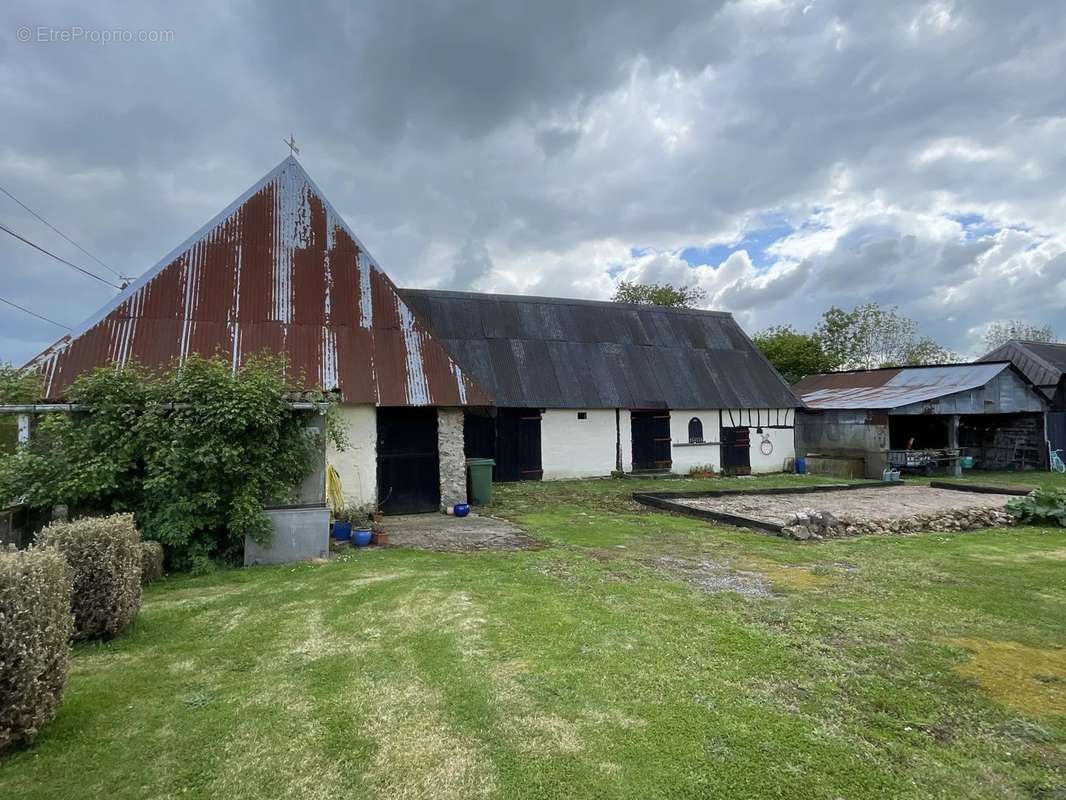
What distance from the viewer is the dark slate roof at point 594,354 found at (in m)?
19.4

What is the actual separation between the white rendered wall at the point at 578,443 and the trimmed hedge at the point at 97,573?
566 inches

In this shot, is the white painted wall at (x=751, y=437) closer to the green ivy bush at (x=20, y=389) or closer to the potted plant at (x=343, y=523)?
the potted plant at (x=343, y=523)

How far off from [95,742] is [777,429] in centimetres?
2248

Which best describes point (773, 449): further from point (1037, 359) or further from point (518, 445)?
point (1037, 359)

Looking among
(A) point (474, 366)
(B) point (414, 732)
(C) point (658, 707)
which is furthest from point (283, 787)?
(A) point (474, 366)

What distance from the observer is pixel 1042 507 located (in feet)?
36.6

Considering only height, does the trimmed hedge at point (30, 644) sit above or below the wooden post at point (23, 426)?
below

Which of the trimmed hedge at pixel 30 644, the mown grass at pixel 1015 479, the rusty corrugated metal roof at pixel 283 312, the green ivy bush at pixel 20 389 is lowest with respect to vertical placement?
the mown grass at pixel 1015 479

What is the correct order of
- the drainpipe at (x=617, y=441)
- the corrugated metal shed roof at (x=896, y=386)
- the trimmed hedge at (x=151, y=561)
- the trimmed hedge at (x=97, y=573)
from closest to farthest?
the trimmed hedge at (x=97, y=573) < the trimmed hedge at (x=151, y=561) < the drainpipe at (x=617, y=441) < the corrugated metal shed roof at (x=896, y=386)

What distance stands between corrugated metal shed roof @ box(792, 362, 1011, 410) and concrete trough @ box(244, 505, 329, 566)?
62.9 ft

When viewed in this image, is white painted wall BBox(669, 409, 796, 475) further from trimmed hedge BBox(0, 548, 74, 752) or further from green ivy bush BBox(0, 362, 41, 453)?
trimmed hedge BBox(0, 548, 74, 752)

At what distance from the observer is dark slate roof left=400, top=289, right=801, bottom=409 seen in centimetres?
1938

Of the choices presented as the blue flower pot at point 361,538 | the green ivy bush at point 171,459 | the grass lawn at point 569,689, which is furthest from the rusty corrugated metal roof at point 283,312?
the grass lawn at point 569,689

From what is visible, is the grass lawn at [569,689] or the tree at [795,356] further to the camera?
the tree at [795,356]
